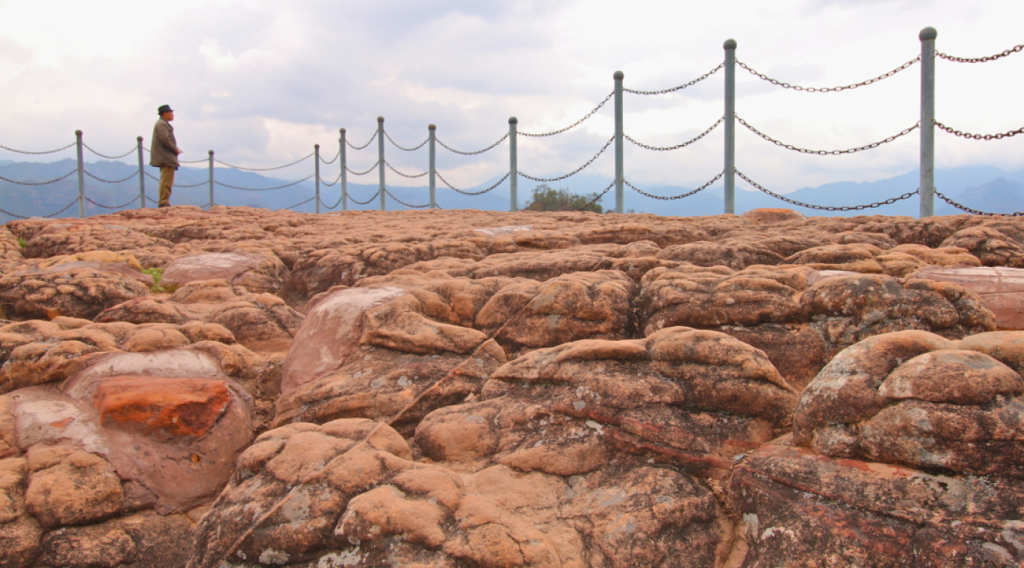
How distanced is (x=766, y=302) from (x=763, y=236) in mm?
2744

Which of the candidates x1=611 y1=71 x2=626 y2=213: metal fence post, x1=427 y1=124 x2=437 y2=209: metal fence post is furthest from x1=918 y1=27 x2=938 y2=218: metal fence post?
x1=427 y1=124 x2=437 y2=209: metal fence post

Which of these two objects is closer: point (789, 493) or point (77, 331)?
point (789, 493)

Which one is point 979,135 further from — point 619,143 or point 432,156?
point 432,156

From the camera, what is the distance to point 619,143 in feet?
34.6

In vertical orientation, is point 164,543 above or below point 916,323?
below

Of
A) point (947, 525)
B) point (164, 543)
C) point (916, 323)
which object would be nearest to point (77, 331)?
point (164, 543)

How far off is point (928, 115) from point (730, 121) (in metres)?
2.64

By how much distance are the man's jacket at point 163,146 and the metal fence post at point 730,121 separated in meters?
10.4

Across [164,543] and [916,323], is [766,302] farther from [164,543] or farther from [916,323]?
[164,543]

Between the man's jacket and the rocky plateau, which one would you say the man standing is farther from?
the rocky plateau

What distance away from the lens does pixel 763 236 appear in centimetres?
591

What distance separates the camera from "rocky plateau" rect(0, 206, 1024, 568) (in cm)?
192

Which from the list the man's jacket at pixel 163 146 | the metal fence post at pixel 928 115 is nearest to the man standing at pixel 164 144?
the man's jacket at pixel 163 146

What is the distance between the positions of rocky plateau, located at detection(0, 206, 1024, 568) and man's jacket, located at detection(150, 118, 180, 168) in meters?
6.80
